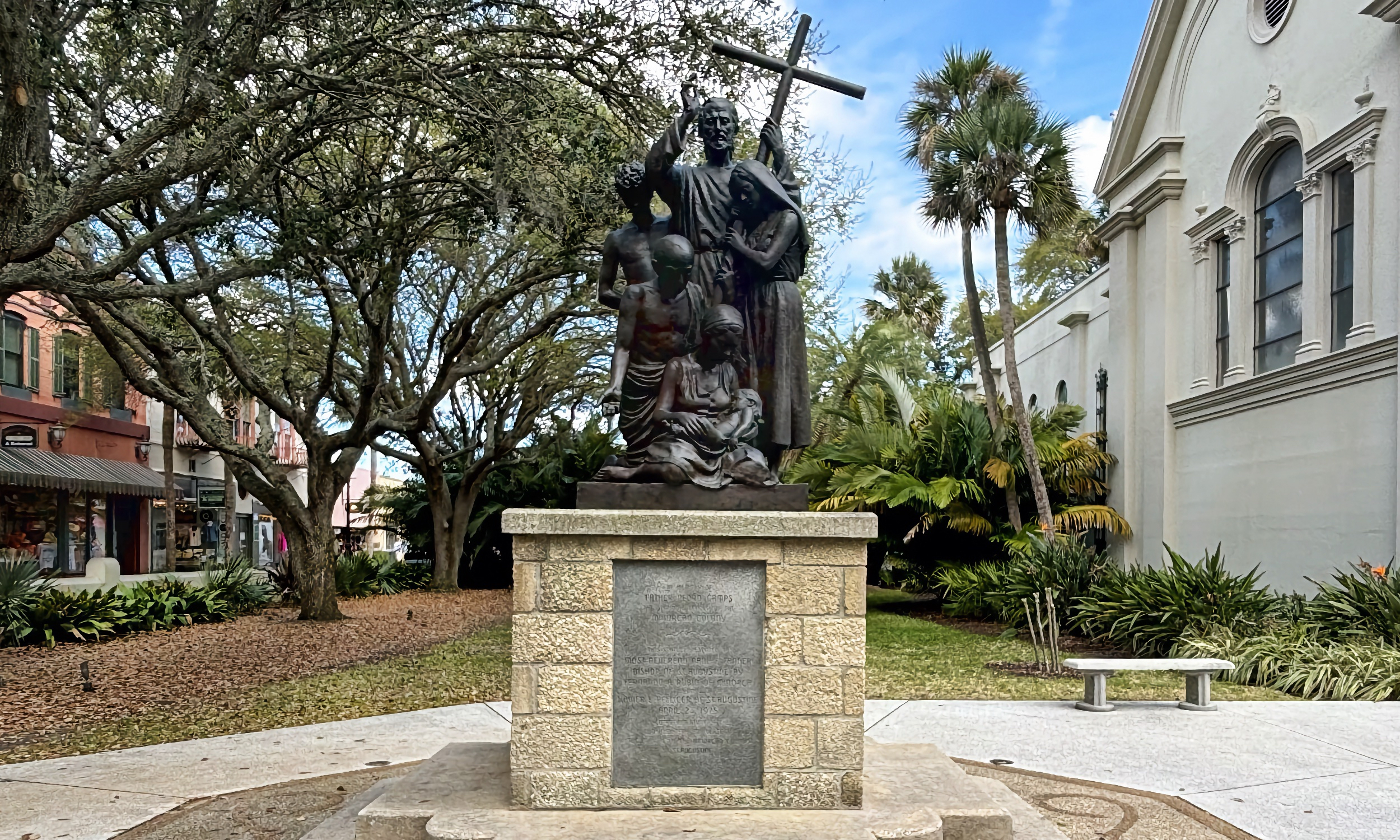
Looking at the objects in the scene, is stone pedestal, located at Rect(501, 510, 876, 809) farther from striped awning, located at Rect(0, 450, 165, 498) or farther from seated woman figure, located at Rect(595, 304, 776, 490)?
striped awning, located at Rect(0, 450, 165, 498)

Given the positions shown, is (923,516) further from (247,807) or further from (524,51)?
(247,807)

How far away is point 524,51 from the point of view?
38.9ft

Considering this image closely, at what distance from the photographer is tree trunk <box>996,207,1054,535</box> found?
18828 millimetres

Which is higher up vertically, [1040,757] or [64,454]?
[64,454]

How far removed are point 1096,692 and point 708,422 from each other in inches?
233

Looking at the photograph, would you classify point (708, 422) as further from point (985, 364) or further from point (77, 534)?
point (77, 534)

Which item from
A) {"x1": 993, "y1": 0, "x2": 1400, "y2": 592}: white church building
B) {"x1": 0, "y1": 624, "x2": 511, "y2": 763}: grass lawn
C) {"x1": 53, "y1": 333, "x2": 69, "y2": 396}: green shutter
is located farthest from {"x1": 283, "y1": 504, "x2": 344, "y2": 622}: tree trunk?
{"x1": 53, "y1": 333, "x2": 69, "y2": 396}: green shutter

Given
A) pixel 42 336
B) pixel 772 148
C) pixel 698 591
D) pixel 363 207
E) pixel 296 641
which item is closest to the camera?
pixel 698 591

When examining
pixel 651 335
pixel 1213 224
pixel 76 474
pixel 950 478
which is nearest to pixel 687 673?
pixel 651 335

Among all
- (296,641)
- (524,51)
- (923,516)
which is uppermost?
(524,51)

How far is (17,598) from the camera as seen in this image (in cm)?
1484

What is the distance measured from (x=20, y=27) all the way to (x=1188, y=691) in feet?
36.7

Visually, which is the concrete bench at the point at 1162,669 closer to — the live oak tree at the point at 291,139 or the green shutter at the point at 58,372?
the live oak tree at the point at 291,139

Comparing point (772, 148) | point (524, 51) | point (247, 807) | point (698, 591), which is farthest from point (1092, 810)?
point (524, 51)
